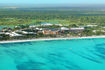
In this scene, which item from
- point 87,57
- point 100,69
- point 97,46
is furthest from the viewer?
point 97,46

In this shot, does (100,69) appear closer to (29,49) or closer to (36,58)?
(36,58)

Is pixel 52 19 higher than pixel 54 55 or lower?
higher

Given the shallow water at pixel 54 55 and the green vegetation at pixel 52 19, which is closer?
the shallow water at pixel 54 55

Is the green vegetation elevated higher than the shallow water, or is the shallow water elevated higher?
the green vegetation

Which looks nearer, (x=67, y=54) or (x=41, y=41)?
(x=67, y=54)

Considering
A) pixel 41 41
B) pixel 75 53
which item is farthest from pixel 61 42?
pixel 75 53

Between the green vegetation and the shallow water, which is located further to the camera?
the green vegetation

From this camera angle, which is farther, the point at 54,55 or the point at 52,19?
the point at 52,19

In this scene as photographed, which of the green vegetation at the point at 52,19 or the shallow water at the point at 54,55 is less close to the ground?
the green vegetation at the point at 52,19
